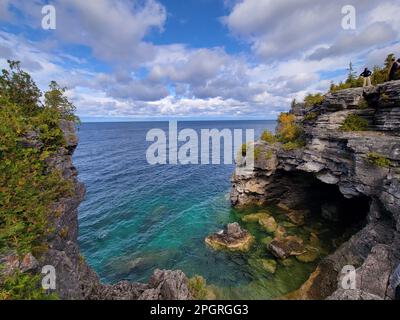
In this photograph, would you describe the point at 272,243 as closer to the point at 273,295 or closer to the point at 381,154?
the point at 273,295

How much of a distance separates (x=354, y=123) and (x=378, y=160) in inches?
255

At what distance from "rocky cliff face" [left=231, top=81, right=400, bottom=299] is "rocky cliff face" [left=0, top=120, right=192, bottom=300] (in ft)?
34.9

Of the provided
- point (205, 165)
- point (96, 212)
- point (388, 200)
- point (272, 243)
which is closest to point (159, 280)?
point (272, 243)

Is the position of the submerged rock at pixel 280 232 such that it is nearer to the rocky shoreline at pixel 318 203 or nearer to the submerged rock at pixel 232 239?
the rocky shoreline at pixel 318 203

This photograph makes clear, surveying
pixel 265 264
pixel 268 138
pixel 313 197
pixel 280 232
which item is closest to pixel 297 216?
pixel 280 232

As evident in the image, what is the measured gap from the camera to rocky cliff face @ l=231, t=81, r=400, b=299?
15297 mm

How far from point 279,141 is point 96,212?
33.4m

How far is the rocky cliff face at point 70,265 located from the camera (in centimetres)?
966

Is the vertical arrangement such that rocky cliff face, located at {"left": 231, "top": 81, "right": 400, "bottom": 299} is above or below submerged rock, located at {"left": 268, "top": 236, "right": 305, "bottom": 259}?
above

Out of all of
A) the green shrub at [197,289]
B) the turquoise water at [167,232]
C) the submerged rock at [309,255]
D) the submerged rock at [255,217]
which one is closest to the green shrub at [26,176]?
the green shrub at [197,289]

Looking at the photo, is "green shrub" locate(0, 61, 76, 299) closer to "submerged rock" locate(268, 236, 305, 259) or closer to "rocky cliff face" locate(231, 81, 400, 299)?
"rocky cliff face" locate(231, 81, 400, 299)

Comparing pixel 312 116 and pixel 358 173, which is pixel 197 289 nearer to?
pixel 358 173

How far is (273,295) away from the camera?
1919cm

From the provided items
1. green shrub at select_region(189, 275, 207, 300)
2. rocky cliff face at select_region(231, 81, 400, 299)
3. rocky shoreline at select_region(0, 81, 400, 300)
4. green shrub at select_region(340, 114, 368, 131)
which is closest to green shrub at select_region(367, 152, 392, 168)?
rocky cliff face at select_region(231, 81, 400, 299)
